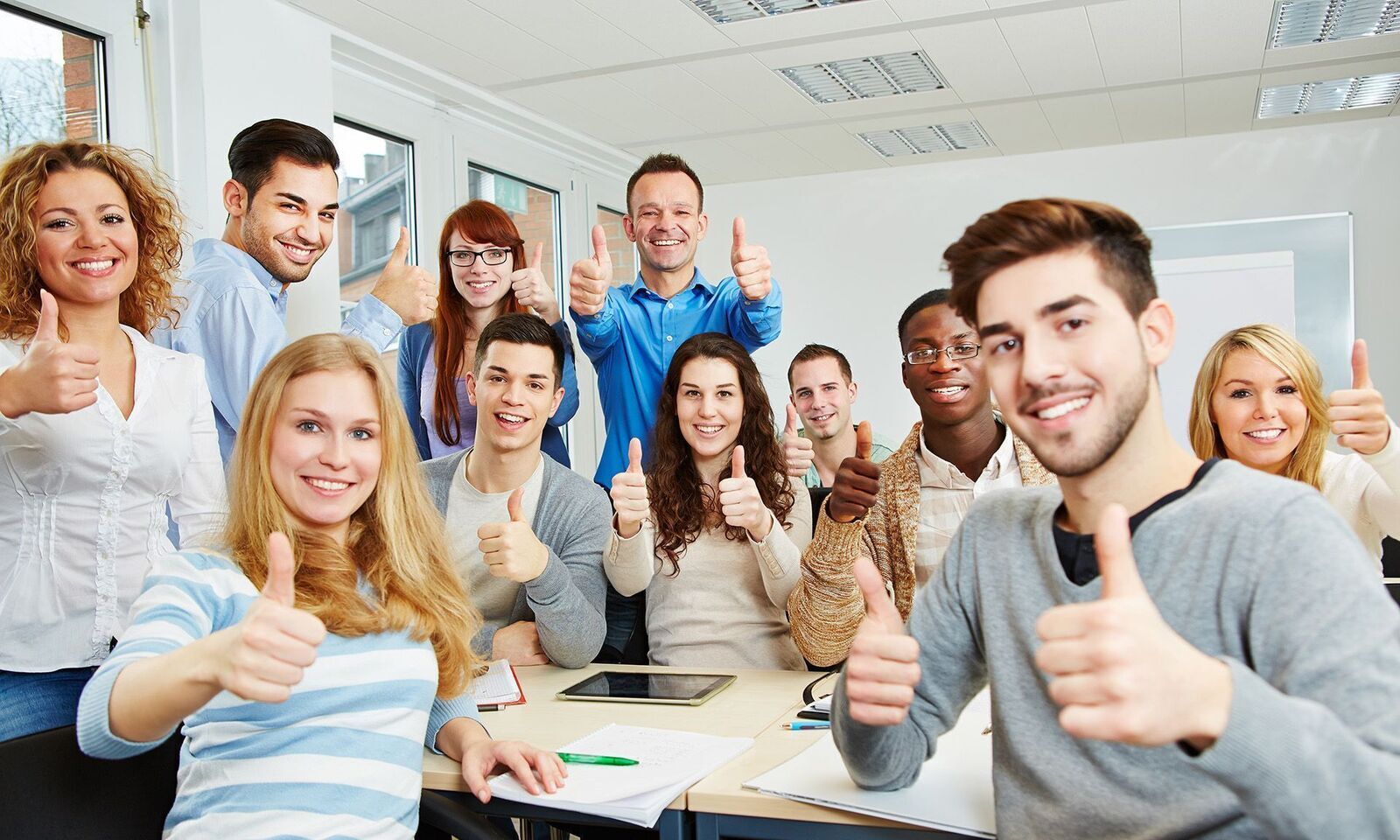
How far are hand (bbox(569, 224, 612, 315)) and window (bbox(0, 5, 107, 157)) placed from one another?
142 centimetres

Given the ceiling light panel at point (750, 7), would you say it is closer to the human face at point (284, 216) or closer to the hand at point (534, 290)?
the hand at point (534, 290)

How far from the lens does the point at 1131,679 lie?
92cm

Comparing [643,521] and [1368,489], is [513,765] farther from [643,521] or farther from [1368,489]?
[1368,489]

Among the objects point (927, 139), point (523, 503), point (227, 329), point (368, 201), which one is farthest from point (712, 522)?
point (927, 139)

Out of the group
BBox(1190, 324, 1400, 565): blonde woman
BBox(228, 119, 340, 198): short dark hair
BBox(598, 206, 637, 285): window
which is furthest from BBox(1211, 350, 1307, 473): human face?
BBox(598, 206, 637, 285): window

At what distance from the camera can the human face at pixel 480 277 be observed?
3.17m

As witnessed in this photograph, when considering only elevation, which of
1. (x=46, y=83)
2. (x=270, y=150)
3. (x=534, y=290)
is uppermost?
A: (x=46, y=83)

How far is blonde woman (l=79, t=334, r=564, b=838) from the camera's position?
1.42m

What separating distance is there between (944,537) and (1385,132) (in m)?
5.27

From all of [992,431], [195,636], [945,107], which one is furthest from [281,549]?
[945,107]

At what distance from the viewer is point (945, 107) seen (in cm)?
554

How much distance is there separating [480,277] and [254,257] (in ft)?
2.15

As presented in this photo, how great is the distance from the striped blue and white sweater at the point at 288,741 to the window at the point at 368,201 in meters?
3.14

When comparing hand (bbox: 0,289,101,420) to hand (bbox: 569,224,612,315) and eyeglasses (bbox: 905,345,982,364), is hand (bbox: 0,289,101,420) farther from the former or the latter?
eyeglasses (bbox: 905,345,982,364)
